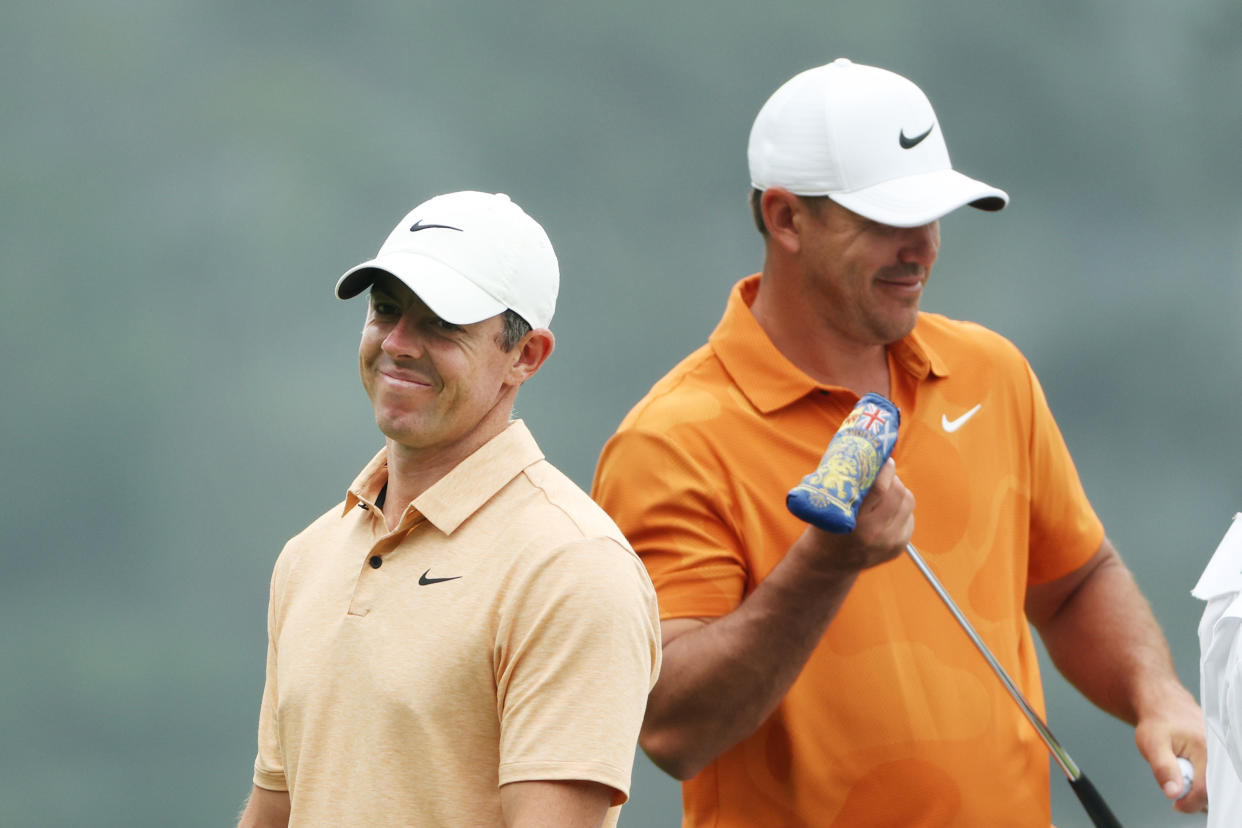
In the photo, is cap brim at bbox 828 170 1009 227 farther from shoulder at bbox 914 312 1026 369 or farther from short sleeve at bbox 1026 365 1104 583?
short sleeve at bbox 1026 365 1104 583

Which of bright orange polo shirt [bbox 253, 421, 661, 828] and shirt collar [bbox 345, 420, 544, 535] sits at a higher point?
shirt collar [bbox 345, 420, 544, 535]

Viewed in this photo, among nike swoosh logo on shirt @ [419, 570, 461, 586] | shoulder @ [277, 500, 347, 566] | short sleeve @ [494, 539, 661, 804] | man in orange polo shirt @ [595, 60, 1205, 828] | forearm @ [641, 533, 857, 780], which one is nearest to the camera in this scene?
short sleeve @ [494, 539, 661, 804]

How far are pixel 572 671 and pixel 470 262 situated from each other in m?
0.50

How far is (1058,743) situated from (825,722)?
14.8 inches

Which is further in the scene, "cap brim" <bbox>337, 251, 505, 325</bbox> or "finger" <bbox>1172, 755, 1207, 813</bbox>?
"finger" <bbox>1172, 755, 1207, 813</bbox>

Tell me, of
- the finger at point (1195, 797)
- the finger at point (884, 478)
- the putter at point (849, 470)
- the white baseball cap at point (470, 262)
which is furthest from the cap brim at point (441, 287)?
the finger at point (1195, 797)

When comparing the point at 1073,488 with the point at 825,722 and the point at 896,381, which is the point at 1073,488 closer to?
the point at 896,381

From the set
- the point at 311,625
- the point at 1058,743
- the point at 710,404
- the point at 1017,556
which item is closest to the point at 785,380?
the point at 710,404

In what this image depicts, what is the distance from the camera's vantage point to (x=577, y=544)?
5.98 ft

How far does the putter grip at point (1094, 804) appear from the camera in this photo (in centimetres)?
249

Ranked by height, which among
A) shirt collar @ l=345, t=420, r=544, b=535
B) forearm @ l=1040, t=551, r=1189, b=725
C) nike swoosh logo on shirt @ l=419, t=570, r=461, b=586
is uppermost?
shirt collar @ l=345, t=420, r=544, b=535

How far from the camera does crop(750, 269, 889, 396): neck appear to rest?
261cm

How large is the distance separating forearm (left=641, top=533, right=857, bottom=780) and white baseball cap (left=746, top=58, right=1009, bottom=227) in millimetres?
555

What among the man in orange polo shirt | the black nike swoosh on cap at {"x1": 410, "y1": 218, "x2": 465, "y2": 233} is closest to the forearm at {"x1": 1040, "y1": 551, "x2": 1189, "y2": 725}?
the man in orange polo shirt
